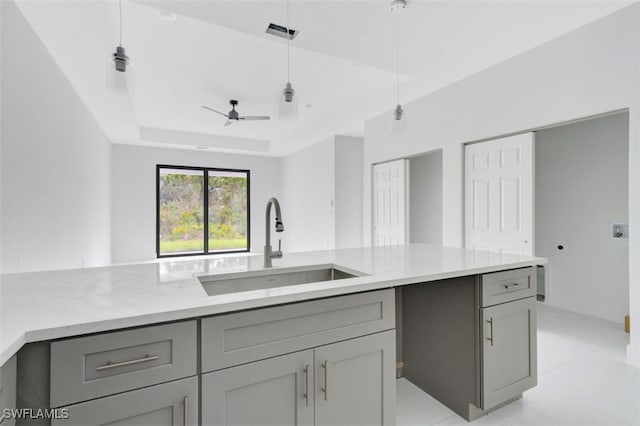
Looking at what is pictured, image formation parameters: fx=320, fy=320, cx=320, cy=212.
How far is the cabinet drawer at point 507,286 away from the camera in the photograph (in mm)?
1729

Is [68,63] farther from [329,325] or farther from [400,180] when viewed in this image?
[400,180]

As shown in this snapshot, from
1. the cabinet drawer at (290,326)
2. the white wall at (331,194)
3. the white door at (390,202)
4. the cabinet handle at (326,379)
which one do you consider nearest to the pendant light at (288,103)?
the cabinet drawer at (290,326)

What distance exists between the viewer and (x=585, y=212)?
12.3ft

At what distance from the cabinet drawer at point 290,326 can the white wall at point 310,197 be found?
16.0 feet

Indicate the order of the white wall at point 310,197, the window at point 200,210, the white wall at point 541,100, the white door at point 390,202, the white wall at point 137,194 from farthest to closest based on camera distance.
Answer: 1. the window at point 200,210
2. the white wall at point 137,194
3. the white wall at point 310,197
4. the white door at point 390,202
5. the white wall at point 541,100

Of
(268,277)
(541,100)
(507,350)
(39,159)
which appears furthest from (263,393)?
(541,100)

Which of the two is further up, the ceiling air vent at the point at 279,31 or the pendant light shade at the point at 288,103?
the ceiling air vent at the point at 279,31

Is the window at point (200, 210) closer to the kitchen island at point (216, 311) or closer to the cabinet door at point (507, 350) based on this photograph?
the kitchen island at point (216, 311)

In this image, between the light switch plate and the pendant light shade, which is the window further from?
the light switch plate

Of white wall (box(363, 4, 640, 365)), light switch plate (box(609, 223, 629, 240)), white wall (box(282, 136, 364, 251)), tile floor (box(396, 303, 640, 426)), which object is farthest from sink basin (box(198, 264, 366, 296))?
white wall (box(282, 136, 364, 251))

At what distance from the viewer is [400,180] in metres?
4.76

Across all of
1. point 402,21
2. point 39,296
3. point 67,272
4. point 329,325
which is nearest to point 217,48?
point 402,21

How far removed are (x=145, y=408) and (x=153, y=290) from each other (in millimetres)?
405

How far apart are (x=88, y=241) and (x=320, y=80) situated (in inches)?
155
